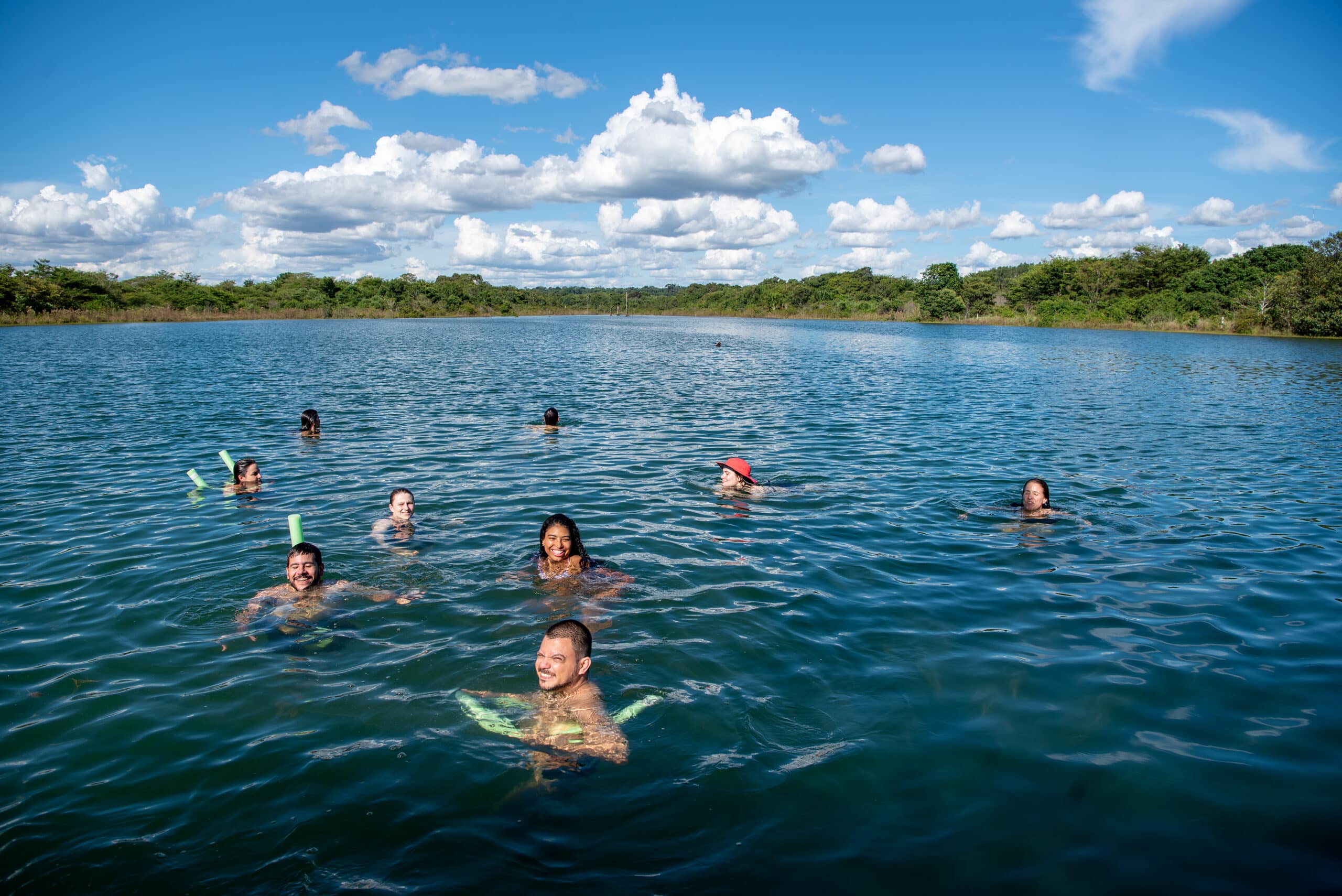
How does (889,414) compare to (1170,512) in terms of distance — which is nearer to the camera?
(1170,512)

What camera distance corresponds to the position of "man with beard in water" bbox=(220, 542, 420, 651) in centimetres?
788

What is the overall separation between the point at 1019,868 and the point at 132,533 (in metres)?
12.0

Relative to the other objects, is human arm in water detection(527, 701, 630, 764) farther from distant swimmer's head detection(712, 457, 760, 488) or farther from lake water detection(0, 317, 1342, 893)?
distant swimmer's head detection(712, 457, 760, 488)

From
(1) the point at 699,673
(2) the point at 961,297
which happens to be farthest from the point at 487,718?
(2) the point at 961,297

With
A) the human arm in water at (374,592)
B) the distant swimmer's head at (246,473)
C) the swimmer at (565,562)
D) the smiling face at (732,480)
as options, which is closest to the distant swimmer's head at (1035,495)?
the smiling face at (732,480)

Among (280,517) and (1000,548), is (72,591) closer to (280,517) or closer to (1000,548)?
(280,517)

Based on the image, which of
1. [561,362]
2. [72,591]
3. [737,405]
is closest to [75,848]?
[72,591]

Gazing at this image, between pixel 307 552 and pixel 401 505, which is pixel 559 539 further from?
pixel 401 505

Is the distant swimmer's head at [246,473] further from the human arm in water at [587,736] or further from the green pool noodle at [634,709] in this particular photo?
the green pool noodle at [634,709]

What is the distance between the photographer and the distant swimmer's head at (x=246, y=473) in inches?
513

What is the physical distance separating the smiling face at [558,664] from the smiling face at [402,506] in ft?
16.7

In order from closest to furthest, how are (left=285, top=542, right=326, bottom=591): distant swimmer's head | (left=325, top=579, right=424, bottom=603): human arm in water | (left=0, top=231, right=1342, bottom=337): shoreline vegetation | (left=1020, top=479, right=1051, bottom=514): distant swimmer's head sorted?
1. (left=285, top=542, right=326, bottom=591): distant swimmer's head
2. (left=325, top=579, right=424, bottom=603): human arm in water
3. (left=1020, top=479, right=1051, bottom=514): distant swimmer's head
4. (left=0, top=231, right=1342, bottom=337): shoreline vegetation

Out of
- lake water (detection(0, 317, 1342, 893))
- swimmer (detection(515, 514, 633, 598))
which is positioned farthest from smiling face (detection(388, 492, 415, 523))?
swimmer (detection(515, 514, 633, 598))

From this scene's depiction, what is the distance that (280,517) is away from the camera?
1160 cm
